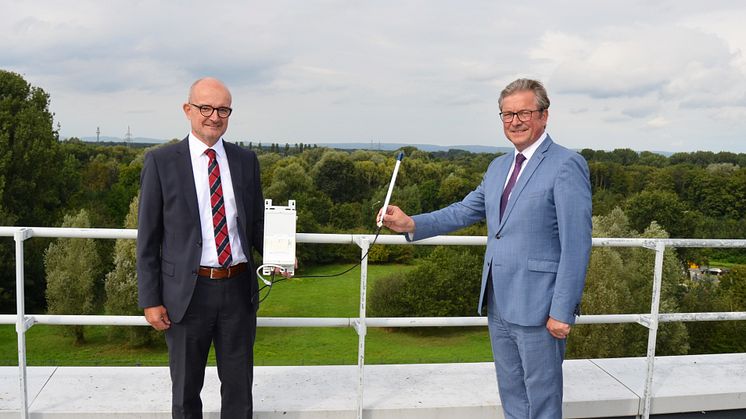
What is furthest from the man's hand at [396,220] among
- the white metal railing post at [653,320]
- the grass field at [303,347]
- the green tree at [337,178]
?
the green tree at [337,178]

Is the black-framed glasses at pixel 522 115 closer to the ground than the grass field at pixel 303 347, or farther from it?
farther from it

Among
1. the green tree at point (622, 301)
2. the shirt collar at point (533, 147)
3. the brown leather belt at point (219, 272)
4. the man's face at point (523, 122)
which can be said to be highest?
the man's face at point (523, 122)

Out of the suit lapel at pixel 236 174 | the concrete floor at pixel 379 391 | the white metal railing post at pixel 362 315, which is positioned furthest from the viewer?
the concrete floor at pixel 379 391

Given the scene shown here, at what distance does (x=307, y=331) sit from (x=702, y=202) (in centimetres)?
5672

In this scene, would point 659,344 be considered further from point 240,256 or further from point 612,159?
point 612,159

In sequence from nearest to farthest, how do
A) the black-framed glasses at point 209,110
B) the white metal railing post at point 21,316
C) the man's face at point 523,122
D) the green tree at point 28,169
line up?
the man's face at point 523,122, the black-framed glasses at point 209,110, the white metal railing post at point 21,316, the green tree at point 28,169

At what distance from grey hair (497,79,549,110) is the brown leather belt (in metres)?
1.42

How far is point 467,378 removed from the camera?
12.3 ft

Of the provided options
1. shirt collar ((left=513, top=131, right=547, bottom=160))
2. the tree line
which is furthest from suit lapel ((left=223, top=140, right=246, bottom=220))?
the tree line

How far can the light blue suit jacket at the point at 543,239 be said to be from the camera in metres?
2.48

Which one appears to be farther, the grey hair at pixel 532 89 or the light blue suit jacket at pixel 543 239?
the grey hair at pixel 532 89

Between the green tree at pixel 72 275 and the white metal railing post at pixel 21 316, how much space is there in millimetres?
34471

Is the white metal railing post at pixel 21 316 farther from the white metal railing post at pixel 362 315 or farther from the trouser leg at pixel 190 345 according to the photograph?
the white metal railing post at pixel 362 315

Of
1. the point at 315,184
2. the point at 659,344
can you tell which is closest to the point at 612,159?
the point at 315,184
